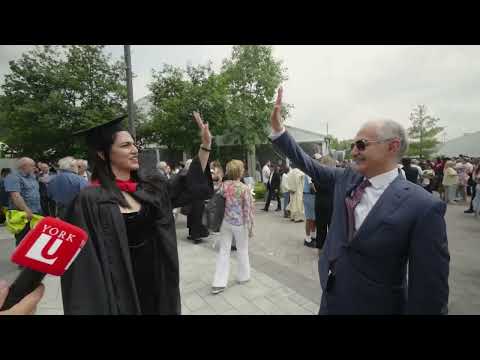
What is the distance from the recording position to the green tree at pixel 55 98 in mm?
15062

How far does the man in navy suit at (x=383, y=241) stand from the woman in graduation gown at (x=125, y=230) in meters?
1.16

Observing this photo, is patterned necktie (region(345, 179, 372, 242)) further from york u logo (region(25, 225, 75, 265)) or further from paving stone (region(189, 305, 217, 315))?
paving stone (region(189, 305, 217, 315))

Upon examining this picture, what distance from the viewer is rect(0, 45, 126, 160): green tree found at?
49.4 ft

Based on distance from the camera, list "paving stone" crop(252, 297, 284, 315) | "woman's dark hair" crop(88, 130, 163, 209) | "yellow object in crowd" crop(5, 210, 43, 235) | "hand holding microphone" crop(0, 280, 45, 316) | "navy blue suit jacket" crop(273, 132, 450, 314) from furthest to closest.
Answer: "yellow object in crowd" crop(5, 210, 43, 235) → "paving stone" crop(252, 297, 284, 315) → "woman's dark hair" crop(88, 130, 163, 209) → "navy blue suit jacket" crop(273, 132, 450, 314) → "hand holding microphone" crop(0, 280, 45, 316)

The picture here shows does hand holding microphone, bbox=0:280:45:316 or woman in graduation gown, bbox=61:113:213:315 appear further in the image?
woman in graduation gown, bbox=61:113:213:315

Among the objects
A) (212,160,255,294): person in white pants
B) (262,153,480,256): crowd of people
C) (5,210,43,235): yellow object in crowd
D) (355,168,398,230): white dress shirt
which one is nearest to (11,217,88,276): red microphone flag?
(355,168,398,230): white dress shirt

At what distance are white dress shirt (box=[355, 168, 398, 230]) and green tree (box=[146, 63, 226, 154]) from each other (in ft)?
53.0

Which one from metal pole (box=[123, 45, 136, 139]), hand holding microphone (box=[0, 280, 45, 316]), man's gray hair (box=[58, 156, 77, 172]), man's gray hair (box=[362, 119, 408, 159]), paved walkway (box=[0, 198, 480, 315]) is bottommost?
paved walkway (box=[0, 198, 480, 315])

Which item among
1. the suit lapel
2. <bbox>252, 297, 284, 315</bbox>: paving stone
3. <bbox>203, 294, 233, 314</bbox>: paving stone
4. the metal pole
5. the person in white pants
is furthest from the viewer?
the metal pole

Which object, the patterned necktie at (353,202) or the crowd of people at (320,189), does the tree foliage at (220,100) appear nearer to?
the crowd of people at (320,189)

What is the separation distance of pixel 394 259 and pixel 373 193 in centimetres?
43

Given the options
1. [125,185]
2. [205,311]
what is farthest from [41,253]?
[205,311]

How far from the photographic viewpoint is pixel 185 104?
55.3 ft

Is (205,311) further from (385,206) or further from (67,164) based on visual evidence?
(67,164)
